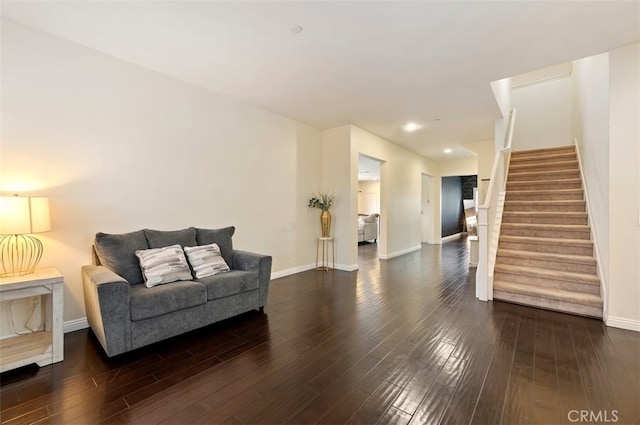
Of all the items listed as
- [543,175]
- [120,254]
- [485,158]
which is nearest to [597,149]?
[543,175]

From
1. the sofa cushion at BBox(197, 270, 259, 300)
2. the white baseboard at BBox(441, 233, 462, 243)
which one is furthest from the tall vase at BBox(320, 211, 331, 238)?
the white baseboard at BBox(441, 233, 462, 243)

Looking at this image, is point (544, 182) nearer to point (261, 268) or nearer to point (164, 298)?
point (261, 268)

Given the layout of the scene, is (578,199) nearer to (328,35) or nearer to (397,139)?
(397,139)

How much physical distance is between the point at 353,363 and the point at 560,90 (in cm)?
753

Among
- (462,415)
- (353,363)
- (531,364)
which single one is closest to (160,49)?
(353,363)

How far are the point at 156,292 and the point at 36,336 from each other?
3.31 feet

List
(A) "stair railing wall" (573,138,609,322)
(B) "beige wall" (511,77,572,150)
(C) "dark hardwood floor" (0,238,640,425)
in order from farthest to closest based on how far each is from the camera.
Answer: (B) "beige wall" (511,77,572,150)
(A) "stair railing wall" (573,138,609,322)
(C) "dark hardwood floor" (0,238,640,425)

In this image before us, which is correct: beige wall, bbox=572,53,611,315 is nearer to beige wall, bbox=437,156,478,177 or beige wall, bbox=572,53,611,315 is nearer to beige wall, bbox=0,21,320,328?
beige wall, bbox=437,156,478,177

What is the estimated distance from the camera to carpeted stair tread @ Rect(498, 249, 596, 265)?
334cm

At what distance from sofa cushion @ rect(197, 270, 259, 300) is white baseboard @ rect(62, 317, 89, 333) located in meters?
1.19

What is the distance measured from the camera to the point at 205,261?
2.97m

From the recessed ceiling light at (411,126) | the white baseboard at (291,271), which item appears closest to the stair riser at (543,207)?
the recessed ceiling light at (411,126)

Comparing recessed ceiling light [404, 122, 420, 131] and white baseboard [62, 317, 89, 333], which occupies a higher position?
recessed ceiling light [404, 122, 420, 131]

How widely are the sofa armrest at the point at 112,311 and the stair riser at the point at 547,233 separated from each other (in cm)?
487
